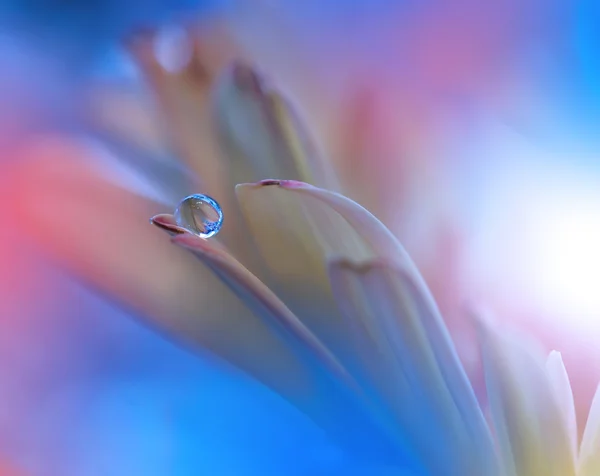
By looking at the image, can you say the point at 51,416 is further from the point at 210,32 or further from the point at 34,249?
the point at 210,32

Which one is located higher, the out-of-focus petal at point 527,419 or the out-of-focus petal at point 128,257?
the out-of-focus petal at point 128,257

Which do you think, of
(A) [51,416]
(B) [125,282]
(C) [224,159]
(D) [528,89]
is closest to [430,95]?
(D) [528,89]

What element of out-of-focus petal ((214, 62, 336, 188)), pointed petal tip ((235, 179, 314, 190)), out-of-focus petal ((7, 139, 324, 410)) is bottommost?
out-of-focus petal ((7, 139, 324, 410))

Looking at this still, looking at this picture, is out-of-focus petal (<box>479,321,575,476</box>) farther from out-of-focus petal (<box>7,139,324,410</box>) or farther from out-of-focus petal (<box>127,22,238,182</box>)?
out-of-focus petal (<box>127,22,238,182</box>)

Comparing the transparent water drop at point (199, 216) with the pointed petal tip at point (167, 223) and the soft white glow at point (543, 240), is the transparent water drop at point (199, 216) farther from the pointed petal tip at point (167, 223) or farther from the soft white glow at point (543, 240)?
the soft white glow at point (543, 240)

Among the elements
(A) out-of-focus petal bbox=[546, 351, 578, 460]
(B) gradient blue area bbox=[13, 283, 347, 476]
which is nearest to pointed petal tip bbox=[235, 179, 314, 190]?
(B) gradient blue area bbox=[13, 283, 347, 476]

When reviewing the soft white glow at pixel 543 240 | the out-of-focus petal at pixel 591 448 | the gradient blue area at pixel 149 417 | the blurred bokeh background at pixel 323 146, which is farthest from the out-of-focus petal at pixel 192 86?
the out-of-focus petal at pixel 591 448

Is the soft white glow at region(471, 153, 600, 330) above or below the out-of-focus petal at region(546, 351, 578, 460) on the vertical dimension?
above
